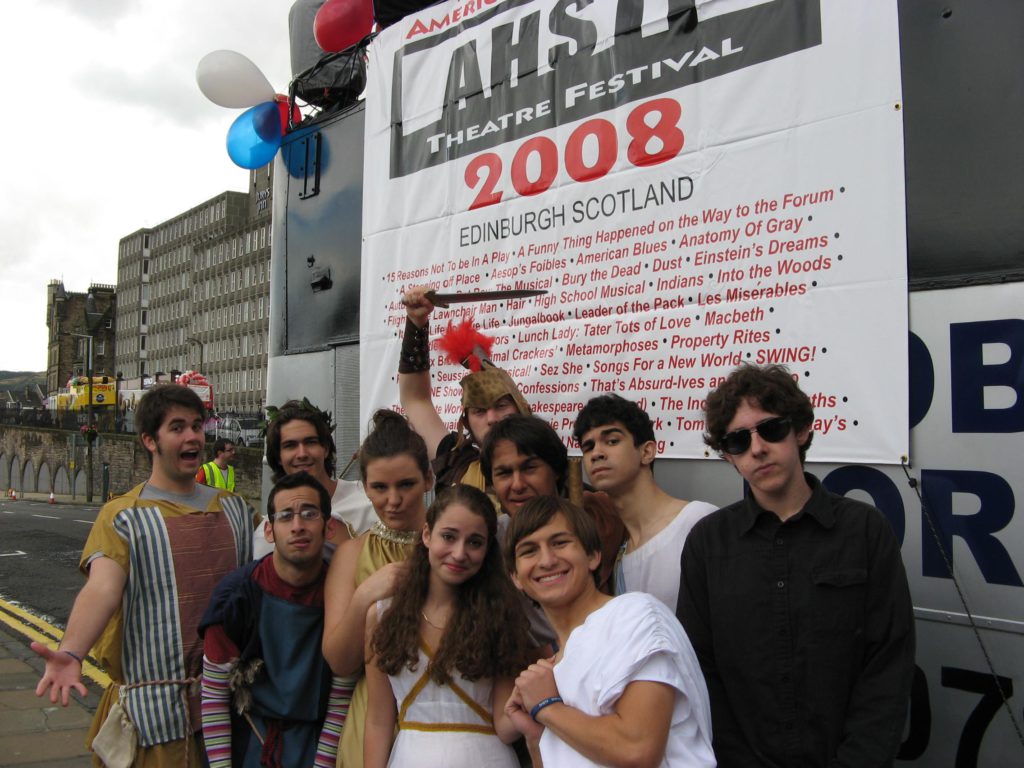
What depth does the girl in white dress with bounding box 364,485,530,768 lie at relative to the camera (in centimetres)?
196

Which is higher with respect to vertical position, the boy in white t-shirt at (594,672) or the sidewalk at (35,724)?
the boy in white t-shirt at (594,672)

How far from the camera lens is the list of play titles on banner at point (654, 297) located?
2.35m

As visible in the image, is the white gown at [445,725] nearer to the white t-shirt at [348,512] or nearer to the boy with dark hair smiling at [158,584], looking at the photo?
the white t-shirt at [348,512]

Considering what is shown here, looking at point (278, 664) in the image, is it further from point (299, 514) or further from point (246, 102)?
point (246, 102)

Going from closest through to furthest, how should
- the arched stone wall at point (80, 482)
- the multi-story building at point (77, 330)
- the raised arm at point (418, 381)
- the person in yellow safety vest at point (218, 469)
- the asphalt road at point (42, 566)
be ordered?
the raised arm at point (418, 381)
the asphalt road at point (42, 566)
the person in yellow safety vest at point (218, 469)
the arched stone wall at point (80, 482)
the multi-story building at point (77, 330)

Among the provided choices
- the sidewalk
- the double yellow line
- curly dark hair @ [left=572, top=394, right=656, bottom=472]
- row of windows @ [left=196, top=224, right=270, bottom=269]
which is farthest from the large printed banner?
row of windows @ [left=196, top=224, right=270, bottom=269]

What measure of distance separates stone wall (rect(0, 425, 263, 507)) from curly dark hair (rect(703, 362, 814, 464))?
2438 centimetres

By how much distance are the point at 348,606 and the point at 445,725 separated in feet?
1.31

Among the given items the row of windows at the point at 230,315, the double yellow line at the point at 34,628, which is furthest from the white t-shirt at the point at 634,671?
the row of windows at the point at 230,315

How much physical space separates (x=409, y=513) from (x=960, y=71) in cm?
181

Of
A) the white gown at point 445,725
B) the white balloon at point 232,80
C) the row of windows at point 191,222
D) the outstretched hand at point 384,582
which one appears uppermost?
the row of windows at point 191,222

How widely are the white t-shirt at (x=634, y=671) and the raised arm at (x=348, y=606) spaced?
0.60 meters

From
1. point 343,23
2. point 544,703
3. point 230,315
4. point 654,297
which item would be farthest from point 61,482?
point 544,703

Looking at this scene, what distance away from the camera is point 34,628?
25.1ft
